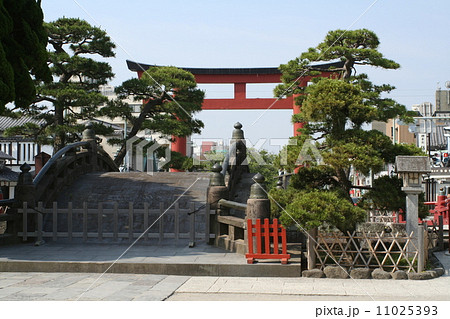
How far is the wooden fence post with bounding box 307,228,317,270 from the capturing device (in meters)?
8.58

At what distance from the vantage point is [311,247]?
28.3 ft

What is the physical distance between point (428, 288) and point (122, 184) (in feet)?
28.5

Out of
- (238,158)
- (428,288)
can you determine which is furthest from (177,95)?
(428,288)

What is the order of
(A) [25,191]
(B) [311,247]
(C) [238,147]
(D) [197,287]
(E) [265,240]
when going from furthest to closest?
(C) [238,147]
(A) [25,191]
(E) [265,240]
(B) [311,247]
(D) [197,287]

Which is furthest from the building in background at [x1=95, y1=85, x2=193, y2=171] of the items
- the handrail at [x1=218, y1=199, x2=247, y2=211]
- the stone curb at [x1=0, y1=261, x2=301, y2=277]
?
the stone curb at [x1=0, y1=261, x2=301, y2=277]

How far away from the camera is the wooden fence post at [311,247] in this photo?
8578mm

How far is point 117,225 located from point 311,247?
4.28 metres

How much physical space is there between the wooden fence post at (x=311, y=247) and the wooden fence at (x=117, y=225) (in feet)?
8.59

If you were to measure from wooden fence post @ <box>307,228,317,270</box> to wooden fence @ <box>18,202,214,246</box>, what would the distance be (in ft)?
8.59

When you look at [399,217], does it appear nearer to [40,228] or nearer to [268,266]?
[268,266]

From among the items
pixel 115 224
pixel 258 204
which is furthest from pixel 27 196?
pixel 258 204

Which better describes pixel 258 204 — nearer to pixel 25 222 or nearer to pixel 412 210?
pixel 412 210

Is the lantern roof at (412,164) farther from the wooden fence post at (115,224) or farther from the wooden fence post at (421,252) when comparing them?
the wooden fence post at (115,224)

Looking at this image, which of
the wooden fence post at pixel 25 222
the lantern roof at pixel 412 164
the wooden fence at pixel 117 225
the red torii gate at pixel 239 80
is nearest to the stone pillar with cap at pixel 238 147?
the wooden fence at pixel 117 225
